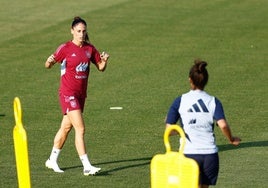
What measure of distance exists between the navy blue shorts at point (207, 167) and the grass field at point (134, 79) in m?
2.86

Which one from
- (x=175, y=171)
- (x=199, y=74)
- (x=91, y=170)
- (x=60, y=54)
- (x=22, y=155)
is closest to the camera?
(x=175, y=171)

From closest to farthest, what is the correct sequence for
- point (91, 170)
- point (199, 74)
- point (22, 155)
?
1. point (22, 155)
2. point (199, 74)
3. point (91, 170)

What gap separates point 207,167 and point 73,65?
4.15 m

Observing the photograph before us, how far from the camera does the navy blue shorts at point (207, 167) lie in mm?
11562

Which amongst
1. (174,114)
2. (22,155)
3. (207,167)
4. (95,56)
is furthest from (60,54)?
(22,155)

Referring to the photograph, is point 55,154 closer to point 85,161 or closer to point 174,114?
point 85,161

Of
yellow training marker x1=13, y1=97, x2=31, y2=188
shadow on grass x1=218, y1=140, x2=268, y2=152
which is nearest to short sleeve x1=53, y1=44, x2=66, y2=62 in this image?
shadow on grass x1=218, y1=140, x2=268, y2=152

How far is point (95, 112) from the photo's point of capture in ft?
65.8

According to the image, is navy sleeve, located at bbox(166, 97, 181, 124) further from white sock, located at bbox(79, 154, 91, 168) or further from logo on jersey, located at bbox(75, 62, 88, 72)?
logo on jersey, located at bbox(75, 62, 88, 72)

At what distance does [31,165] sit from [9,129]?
290 centimetres

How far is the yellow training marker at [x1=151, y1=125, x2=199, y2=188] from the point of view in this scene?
31.3 ft

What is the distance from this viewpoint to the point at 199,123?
38.1ft

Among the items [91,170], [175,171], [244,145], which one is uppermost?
[175,171]

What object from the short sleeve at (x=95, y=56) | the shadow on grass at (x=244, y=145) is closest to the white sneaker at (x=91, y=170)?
the short sleeve at (x=95, y=56)
